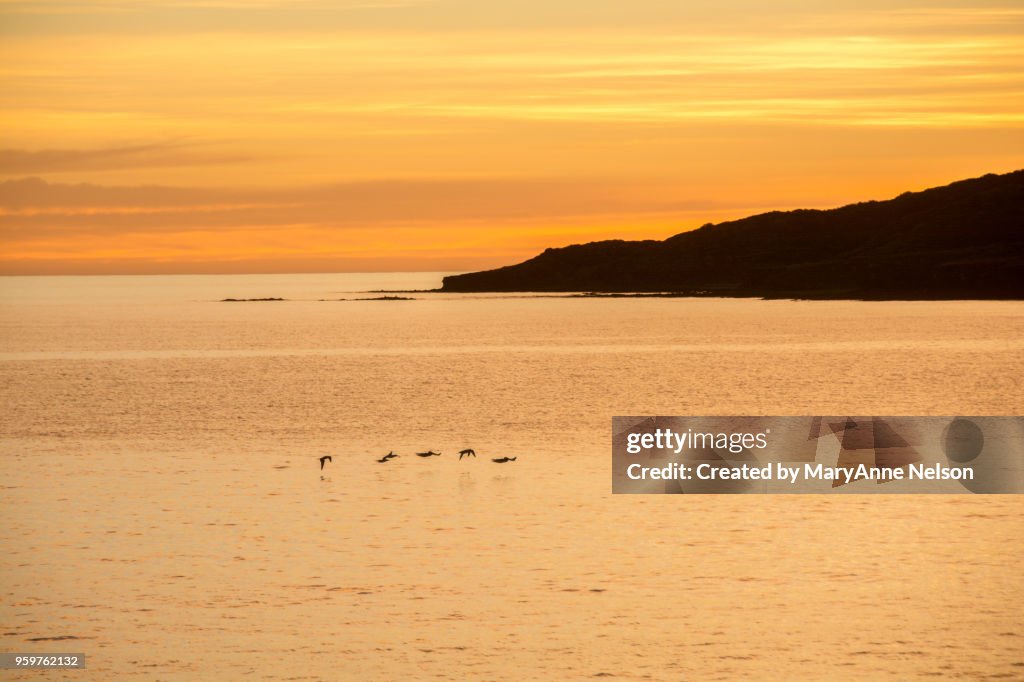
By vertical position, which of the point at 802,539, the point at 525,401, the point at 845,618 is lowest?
the point at 845,618

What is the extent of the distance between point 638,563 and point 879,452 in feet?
58.0

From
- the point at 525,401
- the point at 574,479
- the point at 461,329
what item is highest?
the point at 461,329

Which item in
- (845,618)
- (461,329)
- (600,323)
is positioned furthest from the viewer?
(600,323)

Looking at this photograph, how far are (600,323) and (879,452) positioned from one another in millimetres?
134659

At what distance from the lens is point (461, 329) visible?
15875 cm

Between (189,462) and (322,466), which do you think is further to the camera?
(189,462)

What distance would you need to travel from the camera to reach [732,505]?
31.5 metres

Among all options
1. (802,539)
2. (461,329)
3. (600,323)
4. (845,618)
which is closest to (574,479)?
(802,539)

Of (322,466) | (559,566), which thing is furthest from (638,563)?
(322,466)

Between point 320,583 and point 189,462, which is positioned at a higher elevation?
point 189,462

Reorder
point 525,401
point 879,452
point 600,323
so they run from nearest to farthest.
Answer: point 879,452
point 525,401
point 600,323

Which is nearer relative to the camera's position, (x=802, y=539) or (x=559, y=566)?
(x=559, y=566)

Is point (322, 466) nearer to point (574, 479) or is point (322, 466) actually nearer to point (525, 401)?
point (574, 479)

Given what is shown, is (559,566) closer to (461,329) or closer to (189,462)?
(189,462)
